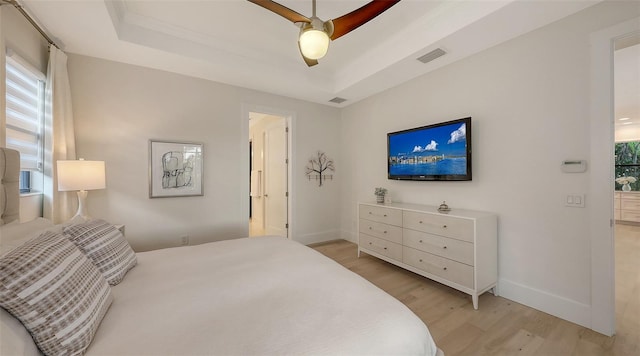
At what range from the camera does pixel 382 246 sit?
10.3 feet

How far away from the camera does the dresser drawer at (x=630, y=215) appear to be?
5.10 meters

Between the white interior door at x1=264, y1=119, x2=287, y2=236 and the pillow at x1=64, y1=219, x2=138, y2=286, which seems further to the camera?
the white interior door at x1=264, y1=119, x2=287, y2=236

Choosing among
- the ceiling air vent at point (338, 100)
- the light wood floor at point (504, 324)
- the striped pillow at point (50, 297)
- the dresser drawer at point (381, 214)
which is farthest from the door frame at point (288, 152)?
the striped pillow at point (50, 297)

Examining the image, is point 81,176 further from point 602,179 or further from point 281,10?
point 602,179

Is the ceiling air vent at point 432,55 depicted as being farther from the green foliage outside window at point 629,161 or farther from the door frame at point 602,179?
the green foliage outside window at point 629,161

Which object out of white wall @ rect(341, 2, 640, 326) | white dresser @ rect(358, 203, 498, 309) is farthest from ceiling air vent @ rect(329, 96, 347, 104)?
white dresser @ rect(358, 203, 498, 309)

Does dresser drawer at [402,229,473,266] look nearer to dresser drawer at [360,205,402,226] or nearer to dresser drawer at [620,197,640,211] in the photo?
dresser drawer at [360,205,402,226]

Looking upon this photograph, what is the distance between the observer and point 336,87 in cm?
370

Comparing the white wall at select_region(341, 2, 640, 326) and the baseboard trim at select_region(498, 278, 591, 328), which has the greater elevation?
the white wall at select_region(341, 2, 640, 326)

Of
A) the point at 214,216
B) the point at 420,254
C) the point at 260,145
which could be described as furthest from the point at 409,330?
the point at 260,145

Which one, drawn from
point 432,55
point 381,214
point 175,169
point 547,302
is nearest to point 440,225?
point 381,214

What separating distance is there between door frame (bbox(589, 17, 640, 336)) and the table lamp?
4.23 m

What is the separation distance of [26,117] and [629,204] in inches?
393

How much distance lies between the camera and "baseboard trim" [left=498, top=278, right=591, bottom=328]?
1.89 m
